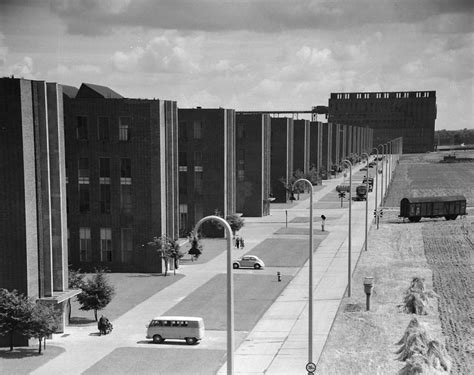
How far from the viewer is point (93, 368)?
109ft

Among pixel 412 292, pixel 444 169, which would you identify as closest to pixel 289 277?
pixel 412 292

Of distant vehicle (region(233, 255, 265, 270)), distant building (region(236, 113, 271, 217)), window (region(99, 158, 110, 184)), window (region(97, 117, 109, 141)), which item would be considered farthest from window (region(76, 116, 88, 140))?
distant building (region(236, 113, 271, 217))

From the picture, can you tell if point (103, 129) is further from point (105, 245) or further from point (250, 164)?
point (250, 164)

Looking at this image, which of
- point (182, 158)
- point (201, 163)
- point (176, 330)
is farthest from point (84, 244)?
point (176, 330)

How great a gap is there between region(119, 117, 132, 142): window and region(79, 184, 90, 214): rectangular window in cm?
570

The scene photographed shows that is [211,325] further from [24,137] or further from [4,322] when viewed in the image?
[24,137]

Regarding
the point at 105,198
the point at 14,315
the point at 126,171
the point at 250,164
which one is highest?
the point at 126,171

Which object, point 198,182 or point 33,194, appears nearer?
point 33,194

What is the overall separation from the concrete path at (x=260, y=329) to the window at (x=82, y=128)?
14961mm

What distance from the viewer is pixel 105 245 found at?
198ft

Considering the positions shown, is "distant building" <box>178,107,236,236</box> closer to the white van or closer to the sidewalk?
the sidewalk

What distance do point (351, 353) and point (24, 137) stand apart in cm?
2161

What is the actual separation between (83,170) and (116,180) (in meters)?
3.22

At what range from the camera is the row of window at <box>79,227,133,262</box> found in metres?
59.6
